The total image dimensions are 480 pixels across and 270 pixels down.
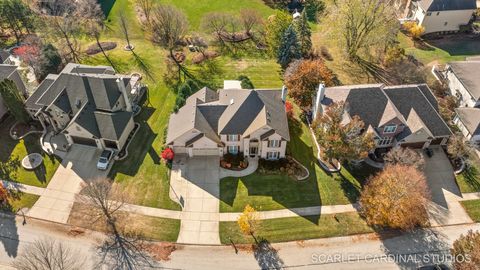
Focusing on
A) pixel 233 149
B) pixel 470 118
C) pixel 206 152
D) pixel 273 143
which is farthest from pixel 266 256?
pixel 470 118

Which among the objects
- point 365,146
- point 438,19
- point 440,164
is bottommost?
point 440,164

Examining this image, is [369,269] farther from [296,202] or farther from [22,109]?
[22,109]

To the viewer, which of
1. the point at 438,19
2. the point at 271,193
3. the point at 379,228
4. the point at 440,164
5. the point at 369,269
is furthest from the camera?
the point at 438,19

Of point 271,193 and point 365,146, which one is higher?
point 365,146

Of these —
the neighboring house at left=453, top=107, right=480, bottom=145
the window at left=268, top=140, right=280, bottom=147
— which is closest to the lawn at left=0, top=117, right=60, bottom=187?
the window at left=268, top=140, right=280, bottom=147

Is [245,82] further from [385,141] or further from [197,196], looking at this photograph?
[385,141]

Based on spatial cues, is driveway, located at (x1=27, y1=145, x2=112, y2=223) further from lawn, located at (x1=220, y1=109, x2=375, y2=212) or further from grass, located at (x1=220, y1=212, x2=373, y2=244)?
grass, located at (x1=220, y1=212, x2=373, y2=244)

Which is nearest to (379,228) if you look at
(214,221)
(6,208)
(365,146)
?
(365,146)
